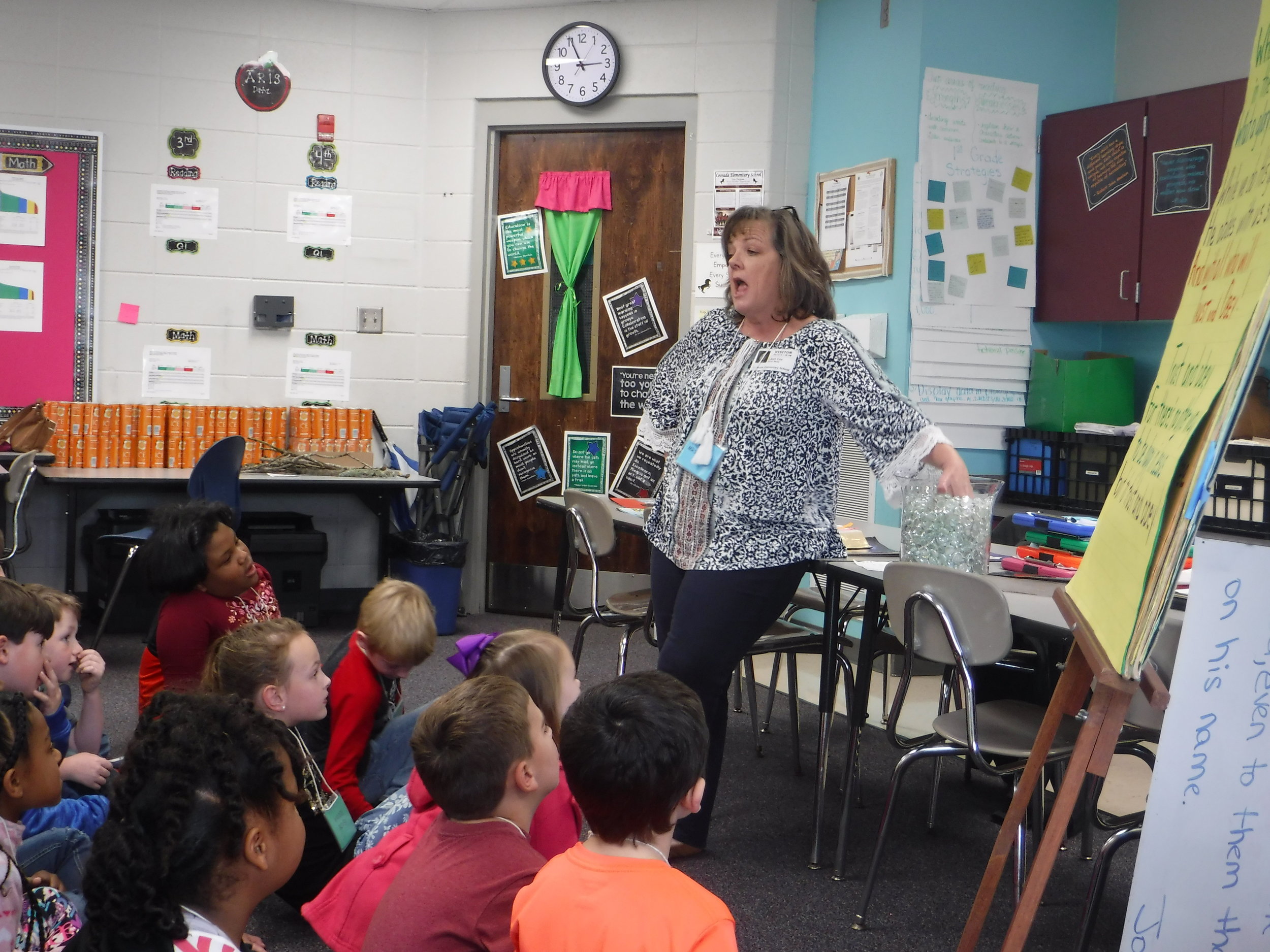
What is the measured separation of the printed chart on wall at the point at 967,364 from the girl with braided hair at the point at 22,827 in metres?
3.42

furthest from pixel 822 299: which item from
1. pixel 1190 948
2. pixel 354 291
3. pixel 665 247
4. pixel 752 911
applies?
pixel 354 291

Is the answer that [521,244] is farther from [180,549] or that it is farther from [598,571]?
[180,549]

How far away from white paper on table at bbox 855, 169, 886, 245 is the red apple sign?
106 inches

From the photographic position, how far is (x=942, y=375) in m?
4.39

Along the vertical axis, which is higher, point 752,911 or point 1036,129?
point 1036,129

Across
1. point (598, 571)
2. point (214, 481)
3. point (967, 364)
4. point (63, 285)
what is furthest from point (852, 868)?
point (63, 285)

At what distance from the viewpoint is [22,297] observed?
16.3 ft

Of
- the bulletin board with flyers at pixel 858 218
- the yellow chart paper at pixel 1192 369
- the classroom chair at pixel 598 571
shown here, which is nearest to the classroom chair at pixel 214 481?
the classroom chair at pixel 598 571

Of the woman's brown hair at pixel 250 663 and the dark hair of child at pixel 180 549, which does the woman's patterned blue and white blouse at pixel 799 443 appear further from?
the dark hair of child at pixel 180 549

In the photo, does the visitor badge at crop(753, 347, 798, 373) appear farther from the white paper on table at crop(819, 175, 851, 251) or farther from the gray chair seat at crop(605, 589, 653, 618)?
the white paper on table at crop(819, 175, 851, 251)

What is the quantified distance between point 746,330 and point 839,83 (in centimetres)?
274

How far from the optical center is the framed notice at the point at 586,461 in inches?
209

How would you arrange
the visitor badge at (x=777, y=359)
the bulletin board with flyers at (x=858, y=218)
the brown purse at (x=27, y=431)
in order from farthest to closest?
the brown purse at (x=27, y=431) < the bulletin board with flyers at (x=858, y=218) < the visitor badge at (x=777, y=359)

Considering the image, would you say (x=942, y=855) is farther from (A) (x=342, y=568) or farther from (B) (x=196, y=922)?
(A) (x=342, y=568)
